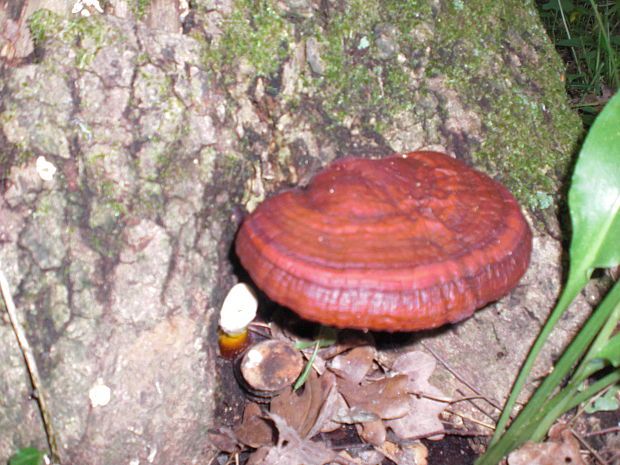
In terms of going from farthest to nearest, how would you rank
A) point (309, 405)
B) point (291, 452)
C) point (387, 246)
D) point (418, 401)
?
point (418, 401), point (309, 405), point (291, 452), point (387, 246)

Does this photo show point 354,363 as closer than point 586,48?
Yes

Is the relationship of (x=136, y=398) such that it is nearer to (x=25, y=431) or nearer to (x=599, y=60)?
(x=25, y=431)

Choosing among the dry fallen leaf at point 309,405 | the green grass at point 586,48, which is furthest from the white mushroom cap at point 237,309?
the green grass at point 586,48

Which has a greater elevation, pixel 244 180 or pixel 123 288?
pixel 244 180

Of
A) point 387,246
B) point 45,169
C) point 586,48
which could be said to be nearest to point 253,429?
point 387,246

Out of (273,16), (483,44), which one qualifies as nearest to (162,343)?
(273,16)

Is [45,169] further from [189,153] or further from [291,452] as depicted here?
[291,452]

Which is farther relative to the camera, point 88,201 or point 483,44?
point 483,44
